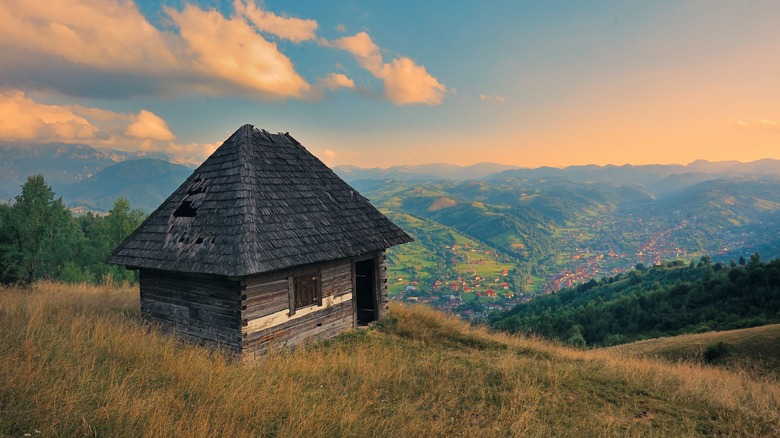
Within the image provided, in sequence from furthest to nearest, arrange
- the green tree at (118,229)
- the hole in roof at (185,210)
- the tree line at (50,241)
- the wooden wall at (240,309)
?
the green tree at (118,229) → the tree line at (50,241) → the hole in roof at (185,210) → the wooden wall at (240,309)

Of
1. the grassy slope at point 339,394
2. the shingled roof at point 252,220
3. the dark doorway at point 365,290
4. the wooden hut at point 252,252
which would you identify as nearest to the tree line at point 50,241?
the wooden hut at point 252,252

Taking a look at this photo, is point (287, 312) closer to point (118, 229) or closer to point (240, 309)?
point (240, 309)

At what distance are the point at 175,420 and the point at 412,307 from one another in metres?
13.3

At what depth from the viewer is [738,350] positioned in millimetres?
16219

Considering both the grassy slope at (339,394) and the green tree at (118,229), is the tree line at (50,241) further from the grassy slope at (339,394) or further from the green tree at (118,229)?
the grassy slope at (339,394)

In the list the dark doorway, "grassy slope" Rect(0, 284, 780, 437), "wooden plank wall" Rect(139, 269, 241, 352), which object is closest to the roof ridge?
Result: "wooden plank wall" Rect(139, 269, 241, 352)

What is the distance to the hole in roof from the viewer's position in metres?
10.7

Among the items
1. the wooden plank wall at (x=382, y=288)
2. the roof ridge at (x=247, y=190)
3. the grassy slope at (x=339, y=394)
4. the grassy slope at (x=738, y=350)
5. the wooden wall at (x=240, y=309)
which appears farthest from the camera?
the grassy slope at (x=738, y=350)

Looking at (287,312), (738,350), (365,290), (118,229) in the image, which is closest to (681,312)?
(738,350)

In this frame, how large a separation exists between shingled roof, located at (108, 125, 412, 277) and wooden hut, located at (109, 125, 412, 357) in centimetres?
4

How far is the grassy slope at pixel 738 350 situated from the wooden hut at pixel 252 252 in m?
12.9

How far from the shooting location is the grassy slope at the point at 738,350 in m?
14.5

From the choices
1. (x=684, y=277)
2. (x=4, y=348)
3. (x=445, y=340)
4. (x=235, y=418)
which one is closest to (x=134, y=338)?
(x=4, y=348)

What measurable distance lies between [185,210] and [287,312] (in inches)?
173
